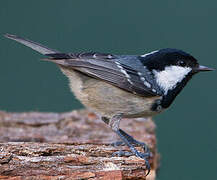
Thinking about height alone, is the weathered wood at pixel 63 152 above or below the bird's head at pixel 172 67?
below

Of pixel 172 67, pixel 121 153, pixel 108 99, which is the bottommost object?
pixel 121 153

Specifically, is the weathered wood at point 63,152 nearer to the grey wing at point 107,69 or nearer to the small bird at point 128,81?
the small bird at point 128,81

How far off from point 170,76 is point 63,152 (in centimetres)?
115

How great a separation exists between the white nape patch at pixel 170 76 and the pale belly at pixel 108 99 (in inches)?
5.6

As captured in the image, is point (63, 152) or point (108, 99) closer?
point (63, 152)

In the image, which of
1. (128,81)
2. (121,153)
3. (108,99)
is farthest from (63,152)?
(128,81)

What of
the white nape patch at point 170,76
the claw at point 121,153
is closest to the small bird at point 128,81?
the white nape patch at point 170,76

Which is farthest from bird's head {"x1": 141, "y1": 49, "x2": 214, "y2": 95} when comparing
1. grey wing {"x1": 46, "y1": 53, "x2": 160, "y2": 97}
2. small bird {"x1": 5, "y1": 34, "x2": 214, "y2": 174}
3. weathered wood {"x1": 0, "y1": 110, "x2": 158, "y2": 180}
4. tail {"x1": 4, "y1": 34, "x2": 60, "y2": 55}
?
tail {"x1": 4, "y1": 34, "x2": 60, "y2": 55}

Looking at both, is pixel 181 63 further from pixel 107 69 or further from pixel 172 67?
pixel 107 69

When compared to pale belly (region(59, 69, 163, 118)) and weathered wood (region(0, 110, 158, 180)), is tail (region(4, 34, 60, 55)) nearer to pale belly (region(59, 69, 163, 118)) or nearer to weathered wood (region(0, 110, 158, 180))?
pale belly (region(59, 69, 163, 118))

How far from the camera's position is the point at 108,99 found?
3.11 metres

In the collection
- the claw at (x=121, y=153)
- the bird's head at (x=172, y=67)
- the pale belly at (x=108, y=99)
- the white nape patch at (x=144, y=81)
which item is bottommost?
A: the claw at (x=121, y=153)

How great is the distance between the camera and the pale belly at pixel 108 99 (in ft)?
10.1

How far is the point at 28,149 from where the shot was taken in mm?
2416
